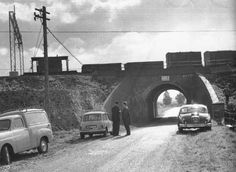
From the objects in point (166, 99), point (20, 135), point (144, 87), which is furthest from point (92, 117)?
point (166, 99)

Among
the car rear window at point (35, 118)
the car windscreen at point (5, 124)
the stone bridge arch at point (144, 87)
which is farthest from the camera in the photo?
the stone bridge arch at point (144, 87)

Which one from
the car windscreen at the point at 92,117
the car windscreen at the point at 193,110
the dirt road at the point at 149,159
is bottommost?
the dirt road at the point at 149,159

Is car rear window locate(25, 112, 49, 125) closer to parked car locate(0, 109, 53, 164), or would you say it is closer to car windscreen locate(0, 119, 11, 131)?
parked car locate(0, 109, 53, 164)

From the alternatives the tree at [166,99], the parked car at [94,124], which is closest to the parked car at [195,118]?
the parked car at [94,124]

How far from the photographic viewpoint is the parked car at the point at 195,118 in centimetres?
2069

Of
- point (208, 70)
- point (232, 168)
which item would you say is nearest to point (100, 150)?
point (232, 168)

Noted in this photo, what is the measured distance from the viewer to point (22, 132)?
14711 mm

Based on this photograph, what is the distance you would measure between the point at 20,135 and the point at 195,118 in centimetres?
1068

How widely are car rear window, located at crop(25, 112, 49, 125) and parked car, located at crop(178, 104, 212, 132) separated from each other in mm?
8443

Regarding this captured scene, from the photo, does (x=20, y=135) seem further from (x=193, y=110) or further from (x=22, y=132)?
(x=193, y=110)

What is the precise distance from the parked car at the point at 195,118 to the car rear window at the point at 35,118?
844 cm

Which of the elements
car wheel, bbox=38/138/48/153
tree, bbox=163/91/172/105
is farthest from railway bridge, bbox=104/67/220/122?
tree, bbox=163/91/172/105

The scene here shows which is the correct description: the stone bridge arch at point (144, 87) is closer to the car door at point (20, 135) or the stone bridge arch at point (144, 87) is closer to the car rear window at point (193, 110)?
the car rear window at point (193, 110)

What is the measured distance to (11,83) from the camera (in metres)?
34.8
